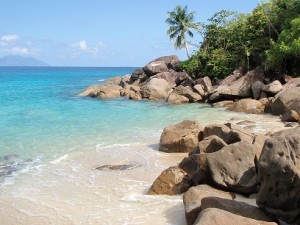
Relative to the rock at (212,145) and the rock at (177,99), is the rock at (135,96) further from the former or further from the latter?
the rock at (212,145)

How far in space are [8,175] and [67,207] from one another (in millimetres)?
3110

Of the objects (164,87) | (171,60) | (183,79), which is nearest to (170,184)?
(164,87)

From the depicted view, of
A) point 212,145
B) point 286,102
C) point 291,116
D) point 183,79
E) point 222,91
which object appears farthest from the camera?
point 183,79

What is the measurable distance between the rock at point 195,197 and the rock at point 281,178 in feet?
3.80

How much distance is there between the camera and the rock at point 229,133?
9.57 metres

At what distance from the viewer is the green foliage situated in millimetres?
24203

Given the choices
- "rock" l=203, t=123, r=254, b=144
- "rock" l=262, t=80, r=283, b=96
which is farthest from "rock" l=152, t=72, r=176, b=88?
"rock" l=203, t=123, r=254, b=144

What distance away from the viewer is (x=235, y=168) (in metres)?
7.57

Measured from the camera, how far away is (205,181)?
7910 mm

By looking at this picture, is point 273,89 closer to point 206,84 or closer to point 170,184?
point 206,84

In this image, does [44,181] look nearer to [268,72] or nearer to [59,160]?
[59,160]

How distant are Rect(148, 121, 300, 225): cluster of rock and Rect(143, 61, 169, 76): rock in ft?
85.2

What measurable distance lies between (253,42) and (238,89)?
23.2 ft

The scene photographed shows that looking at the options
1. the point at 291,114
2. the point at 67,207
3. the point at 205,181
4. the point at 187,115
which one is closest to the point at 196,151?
the point at 205,181
